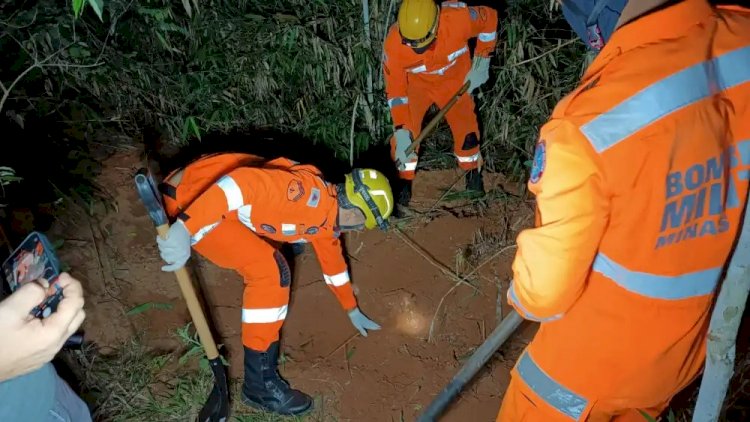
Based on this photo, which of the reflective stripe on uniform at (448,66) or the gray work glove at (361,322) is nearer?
the gray work glove at (361,322)

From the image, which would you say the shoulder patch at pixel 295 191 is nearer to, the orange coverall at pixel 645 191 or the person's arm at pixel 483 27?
the orange coverall at pixel 645 191

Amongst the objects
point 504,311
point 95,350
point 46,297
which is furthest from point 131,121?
point 46,297

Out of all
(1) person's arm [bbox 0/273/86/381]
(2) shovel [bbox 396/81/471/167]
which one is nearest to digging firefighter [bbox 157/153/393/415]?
(2) shovel [bbox 396/81/471/167]

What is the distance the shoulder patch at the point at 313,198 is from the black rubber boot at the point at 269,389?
2.82 feet

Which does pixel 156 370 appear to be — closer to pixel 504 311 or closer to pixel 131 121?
pixel 504 311

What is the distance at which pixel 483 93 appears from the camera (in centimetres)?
525

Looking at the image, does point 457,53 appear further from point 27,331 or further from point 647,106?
point 27,331

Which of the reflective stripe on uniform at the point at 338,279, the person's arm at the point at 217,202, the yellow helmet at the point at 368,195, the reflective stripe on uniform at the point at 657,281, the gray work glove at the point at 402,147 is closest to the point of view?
the reflective stripe on uniform at the point at 657,281

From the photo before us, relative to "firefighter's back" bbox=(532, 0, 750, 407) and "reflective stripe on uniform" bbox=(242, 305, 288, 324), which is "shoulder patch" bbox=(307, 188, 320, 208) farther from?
"firefighter's back" bbox=(532, 0, 750, 407)

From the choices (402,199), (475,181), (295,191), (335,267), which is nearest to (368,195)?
(295,191)

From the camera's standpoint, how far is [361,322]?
3896 mm

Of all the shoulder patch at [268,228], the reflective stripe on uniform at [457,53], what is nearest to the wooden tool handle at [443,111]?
the reflective stripe on uniform at [457,53]

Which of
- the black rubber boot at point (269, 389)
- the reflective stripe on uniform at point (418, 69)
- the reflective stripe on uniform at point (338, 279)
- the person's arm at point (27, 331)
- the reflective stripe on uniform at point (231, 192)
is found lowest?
the black rubber boot at point (269, 389)

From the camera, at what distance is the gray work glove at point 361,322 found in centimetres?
387
